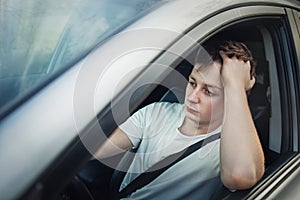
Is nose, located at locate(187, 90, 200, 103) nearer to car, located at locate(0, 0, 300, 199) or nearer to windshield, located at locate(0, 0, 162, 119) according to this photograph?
car, located at locate(0, 0, 300, 199)

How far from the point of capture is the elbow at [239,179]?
1.46 metres

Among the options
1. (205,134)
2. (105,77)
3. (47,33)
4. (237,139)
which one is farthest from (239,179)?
(47,33)

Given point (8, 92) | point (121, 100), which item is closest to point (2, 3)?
point (8, 92)

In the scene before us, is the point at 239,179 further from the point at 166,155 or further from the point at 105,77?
the point at 105,77

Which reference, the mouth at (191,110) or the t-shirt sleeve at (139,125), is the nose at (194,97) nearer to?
the mouth at (191,110)

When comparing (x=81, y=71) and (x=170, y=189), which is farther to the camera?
(x=170, y=189)

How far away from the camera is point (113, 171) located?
1693mm

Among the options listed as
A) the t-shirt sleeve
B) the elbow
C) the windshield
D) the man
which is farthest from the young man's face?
the windshield

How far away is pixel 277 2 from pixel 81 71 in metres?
1.09

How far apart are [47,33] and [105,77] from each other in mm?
560

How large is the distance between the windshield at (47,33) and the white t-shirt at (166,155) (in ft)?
1.17

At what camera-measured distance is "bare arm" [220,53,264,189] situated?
4.81 ft

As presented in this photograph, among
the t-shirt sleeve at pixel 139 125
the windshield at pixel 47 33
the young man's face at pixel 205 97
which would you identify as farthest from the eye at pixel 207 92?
the windshield at pixel 47 33

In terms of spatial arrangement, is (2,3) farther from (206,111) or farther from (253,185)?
(253,185)
